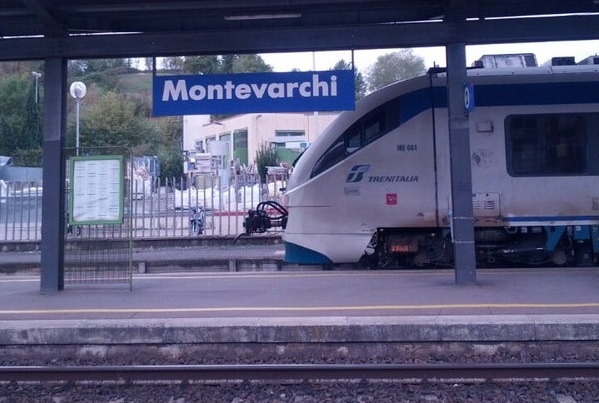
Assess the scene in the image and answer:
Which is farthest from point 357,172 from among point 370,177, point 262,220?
point 262,220

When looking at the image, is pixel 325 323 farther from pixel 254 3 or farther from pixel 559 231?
pixel 559 231

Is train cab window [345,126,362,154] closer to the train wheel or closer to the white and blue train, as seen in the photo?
the white and blue train

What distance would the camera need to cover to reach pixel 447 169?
43.3ft

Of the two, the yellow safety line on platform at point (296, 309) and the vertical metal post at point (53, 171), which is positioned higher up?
the vertical metal post at point (53, 171)

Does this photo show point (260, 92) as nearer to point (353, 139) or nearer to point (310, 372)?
point (353, 139)

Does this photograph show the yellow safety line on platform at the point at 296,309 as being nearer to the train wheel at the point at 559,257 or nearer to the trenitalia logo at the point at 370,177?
the trenitalia logo at the point at 370,177

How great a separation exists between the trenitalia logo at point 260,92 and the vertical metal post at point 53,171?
1.45m

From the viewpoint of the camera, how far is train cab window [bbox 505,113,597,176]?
1338cm

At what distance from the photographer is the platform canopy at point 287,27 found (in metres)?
11.0

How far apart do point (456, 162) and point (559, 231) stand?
3.37 meters

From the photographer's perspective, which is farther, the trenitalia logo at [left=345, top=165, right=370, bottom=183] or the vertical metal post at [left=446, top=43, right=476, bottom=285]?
the trenitalia logo at [left=345, top=165, right=370, bottom=183]

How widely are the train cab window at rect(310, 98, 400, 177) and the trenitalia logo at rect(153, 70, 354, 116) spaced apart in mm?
1828

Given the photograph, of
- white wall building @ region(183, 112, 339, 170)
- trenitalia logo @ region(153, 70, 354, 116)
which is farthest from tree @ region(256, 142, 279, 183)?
trenitalia logo @ region(153, 70, 354, 116)

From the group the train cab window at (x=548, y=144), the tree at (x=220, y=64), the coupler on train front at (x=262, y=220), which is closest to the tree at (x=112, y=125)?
the tree at (x=220, y=64)
